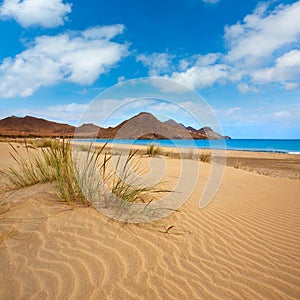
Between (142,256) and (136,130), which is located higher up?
(136,130)

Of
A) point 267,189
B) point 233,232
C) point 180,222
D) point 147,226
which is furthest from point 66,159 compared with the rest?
point 267,189

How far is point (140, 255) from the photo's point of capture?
2359 millimetres

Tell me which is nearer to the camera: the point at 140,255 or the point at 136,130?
the point at 140,255

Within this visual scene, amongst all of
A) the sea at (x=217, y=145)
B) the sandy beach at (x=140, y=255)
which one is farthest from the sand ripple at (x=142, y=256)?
the sea at (x=217, y=145)

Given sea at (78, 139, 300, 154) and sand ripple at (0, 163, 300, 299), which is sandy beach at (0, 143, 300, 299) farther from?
sea at (78, 139, 300, 154)

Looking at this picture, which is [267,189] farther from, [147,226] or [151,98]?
[147,226]

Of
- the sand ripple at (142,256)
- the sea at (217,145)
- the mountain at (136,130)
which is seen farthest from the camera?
the sea at (217,145)

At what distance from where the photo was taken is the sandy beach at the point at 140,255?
1.93 m

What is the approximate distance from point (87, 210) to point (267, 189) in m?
4.86

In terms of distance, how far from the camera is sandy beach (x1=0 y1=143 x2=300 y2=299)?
193 cm

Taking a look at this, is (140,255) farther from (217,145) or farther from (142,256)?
(217,145)

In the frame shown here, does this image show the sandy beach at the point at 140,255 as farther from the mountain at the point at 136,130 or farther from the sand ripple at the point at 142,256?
the mountain at the point at 136,130

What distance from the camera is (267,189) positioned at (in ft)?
20.5

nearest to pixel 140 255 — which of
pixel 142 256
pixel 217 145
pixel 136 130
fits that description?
pixel 142 256
